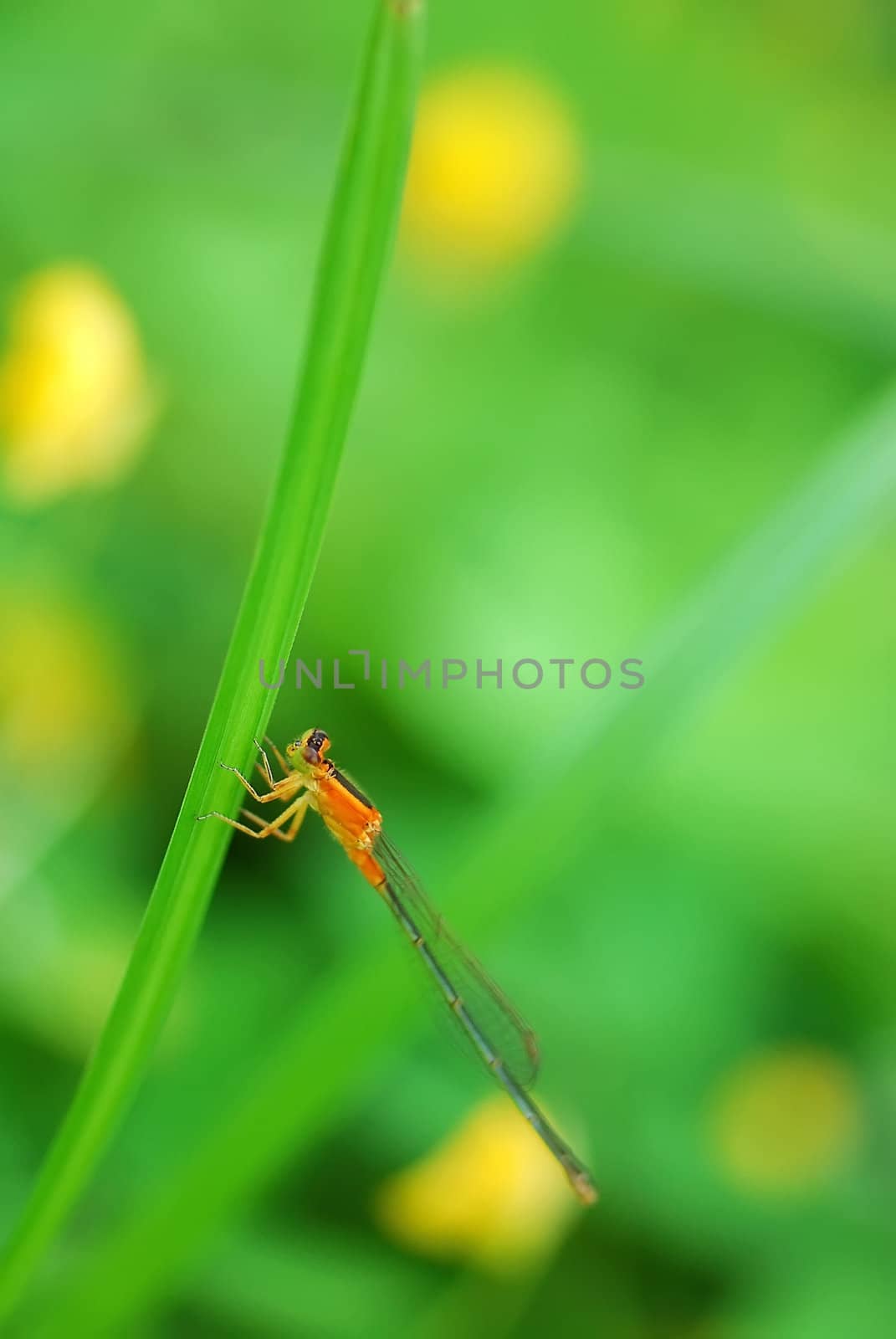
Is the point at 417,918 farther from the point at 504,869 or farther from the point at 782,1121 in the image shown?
the point at 782,1121

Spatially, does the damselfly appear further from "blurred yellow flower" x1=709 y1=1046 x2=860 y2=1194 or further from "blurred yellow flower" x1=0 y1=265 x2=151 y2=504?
"blurred yellow flower" x1=0 y1=265 x2=151 y2=504

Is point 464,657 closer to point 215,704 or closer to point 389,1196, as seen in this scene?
point 389,1196

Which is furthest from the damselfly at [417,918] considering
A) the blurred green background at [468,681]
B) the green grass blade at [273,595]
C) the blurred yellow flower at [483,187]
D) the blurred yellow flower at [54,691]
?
the blurred yellow flower at [483,187]

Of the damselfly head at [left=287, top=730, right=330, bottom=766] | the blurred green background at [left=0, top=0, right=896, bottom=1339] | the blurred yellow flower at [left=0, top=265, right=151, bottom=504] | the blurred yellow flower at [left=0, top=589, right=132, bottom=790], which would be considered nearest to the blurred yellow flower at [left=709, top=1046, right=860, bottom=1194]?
the blurred green background at [left=0, top=0, right=896, bottom=1339]

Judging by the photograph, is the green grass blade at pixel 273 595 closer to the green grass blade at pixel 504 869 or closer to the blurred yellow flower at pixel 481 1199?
the green grass blade at pixel 504 869

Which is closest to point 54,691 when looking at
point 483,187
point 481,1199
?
point 481,1199

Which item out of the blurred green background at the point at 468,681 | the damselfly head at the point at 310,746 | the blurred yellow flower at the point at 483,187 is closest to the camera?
the damselfly head at the point at 310,746

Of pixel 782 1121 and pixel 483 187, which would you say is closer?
pixel 782 1121
